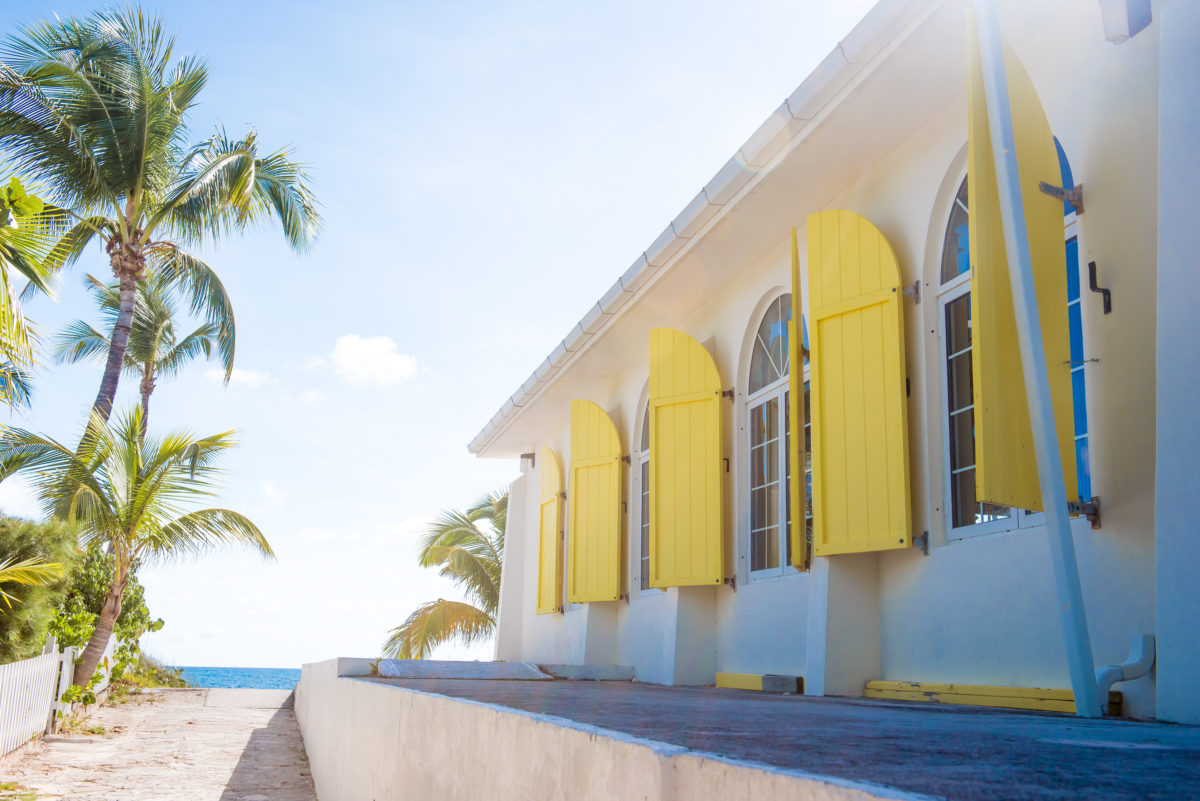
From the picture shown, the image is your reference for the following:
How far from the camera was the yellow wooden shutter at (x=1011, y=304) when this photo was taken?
469cm

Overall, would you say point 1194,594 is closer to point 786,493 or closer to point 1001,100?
point 1001,100

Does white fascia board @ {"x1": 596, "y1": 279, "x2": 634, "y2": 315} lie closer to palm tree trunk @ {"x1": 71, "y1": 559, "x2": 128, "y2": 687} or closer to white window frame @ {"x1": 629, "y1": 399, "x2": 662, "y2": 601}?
white window frame @ {"x1": 629, "y1": 399, "x2": 662, "y2": 601}

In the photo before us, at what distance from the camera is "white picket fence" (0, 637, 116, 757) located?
26.5ft

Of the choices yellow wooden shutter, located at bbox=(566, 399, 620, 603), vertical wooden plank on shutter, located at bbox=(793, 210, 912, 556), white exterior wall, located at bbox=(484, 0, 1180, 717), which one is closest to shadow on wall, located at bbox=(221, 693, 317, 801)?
white exterior wall, located at bbox=(484, 0, 1180, 717)

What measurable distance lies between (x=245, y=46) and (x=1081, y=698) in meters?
9.66

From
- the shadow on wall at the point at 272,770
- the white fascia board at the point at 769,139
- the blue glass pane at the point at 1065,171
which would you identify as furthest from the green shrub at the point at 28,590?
the blue glass pane at the point at 1065,171

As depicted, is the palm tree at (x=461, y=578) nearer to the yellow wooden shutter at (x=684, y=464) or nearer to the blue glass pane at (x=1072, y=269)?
the yellow wooden shutter at (x=684, y=464)

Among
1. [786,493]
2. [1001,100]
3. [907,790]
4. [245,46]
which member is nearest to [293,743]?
[786,493]

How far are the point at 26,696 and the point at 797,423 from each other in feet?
24.2

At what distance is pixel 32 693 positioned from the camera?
29.9 ft

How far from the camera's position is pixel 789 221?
770 centimetres

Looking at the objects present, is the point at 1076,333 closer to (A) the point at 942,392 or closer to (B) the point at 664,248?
(A) the point at 942,392

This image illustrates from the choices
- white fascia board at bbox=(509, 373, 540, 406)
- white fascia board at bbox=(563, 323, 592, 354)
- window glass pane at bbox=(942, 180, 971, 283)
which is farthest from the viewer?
white fascia board at bbox=(509, 373, 540, 406)

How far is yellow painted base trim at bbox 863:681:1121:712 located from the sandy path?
442cm
